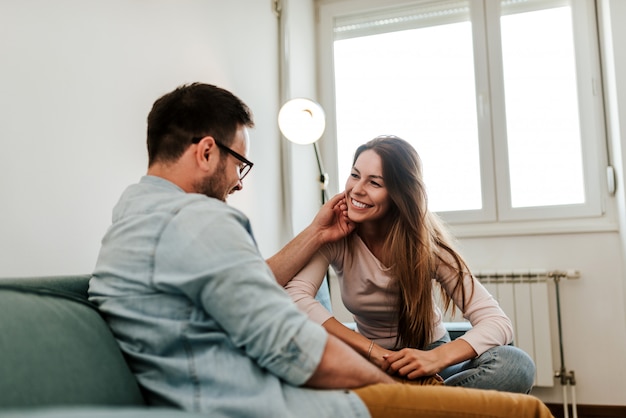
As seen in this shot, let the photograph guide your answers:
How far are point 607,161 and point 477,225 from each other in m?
0.77

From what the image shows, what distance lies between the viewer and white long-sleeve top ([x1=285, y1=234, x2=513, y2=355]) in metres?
1.75

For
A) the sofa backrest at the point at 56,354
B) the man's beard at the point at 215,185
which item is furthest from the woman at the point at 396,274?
the sofa backrest at the point at 56,354

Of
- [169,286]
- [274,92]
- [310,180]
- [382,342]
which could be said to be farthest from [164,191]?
[310,180]

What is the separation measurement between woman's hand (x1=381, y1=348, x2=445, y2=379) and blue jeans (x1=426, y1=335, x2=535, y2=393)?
0.10 meters

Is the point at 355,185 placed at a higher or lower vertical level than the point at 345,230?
higher

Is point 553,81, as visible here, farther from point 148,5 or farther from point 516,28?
point 148,5

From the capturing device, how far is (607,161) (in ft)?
10.4

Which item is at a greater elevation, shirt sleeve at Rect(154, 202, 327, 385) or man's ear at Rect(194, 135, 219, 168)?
man's ear at Rect(194, 135, 219, 168)

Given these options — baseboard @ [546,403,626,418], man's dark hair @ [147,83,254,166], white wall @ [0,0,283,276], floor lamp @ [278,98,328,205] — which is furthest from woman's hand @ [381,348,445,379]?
baseboard @ [546,403,626,418]

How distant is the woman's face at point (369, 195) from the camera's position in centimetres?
185

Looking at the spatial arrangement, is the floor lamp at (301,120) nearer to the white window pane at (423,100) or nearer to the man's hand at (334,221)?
the man's hand at (334,221)

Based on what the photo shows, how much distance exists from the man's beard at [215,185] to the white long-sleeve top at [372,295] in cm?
61

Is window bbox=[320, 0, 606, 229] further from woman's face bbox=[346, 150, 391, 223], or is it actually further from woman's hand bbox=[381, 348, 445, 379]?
woman's hand bbox=[381, 348, 445, 379]

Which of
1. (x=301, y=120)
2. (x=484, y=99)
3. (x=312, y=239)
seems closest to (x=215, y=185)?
(x=312, y=239)
